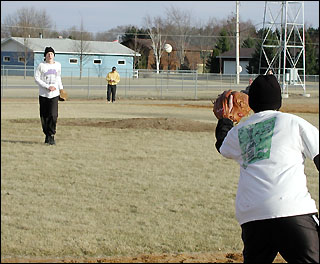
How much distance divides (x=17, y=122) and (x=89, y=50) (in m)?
25.9

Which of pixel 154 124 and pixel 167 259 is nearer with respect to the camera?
pixel 167 259

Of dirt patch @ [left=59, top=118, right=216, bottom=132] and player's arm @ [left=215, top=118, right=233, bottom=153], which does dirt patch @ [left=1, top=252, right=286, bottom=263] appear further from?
dirt patch @ [left=59, top=118, right=216, bottom=132]

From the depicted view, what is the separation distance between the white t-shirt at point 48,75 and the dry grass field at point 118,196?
34.3 feet

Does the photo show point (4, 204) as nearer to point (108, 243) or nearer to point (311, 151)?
point (108, 243)

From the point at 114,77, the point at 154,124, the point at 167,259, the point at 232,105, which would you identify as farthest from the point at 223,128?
the point at 154,124

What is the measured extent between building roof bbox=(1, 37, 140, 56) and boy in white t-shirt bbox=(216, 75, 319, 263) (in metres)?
1.24

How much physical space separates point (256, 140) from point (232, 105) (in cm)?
37

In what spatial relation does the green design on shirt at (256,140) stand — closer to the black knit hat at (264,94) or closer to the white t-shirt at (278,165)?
the white t-shirt at (278,165)

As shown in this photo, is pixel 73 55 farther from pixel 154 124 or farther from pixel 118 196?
pixel 154 124

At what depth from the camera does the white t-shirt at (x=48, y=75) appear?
4609 mm

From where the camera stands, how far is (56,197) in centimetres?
1930

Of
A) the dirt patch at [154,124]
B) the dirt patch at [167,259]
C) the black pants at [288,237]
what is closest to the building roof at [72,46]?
the black pants at [288,237]

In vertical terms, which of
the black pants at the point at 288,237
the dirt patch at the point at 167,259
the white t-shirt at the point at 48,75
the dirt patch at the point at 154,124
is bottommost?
the dirt patch at the point at 167,259

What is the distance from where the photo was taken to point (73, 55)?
5.55 metres
